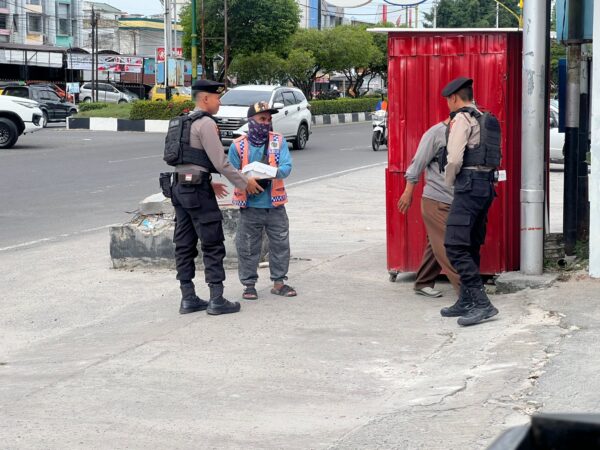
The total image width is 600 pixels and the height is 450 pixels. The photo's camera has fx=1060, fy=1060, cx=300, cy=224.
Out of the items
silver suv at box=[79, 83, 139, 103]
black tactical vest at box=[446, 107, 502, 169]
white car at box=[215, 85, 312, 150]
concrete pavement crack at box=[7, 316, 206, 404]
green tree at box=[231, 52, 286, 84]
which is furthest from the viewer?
silver suv at box=[79, 83, 139, 103]

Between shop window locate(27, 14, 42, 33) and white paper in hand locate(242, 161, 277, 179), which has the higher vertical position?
shop window locate(27, 14, 42, 33)

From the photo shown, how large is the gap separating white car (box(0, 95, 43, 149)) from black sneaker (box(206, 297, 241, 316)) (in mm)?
18341

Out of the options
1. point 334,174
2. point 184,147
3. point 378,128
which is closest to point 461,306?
point 184,147

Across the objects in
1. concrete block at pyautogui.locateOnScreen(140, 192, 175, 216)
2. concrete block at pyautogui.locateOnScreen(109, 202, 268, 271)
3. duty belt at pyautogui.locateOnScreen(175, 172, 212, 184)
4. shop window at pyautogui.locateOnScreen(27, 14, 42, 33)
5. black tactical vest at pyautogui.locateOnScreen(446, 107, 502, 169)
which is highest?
shop window at pyautogui.locateOnScreen(27, 14, 42, 33)

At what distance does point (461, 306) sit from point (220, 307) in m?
1.79

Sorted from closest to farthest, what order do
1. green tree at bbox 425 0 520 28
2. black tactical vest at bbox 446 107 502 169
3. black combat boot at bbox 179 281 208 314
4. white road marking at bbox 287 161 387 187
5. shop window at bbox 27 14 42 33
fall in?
1. black tactical vest at bbox 446 107 502 169
2. black combat boot at bbox 179 281 208 314
3. white road marking at bbox 287 161 387 187
4. shop window at bbox 27 14 42 33
5. green tree at bbox 425 0 520 28

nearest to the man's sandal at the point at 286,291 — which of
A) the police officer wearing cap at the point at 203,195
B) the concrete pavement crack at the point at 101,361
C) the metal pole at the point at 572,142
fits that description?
the police officer wearing cap at the point at 203,195

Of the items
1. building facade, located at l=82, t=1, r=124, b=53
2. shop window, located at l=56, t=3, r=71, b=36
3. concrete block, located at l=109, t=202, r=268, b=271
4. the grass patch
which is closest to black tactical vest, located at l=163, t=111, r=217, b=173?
concrete block, located at l=109, t=202, r=268, b=271

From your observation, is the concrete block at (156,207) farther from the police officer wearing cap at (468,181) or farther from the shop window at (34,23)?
the shop window at (34,23)

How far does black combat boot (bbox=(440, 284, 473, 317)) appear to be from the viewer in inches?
295

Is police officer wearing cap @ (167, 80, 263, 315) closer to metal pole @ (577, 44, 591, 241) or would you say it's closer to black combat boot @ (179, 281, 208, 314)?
black combat boot @ (179, 281, 208, 314)

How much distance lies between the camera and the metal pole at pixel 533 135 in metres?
8.29

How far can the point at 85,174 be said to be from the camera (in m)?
19.8

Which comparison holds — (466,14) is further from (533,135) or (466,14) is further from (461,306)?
(461,306)
